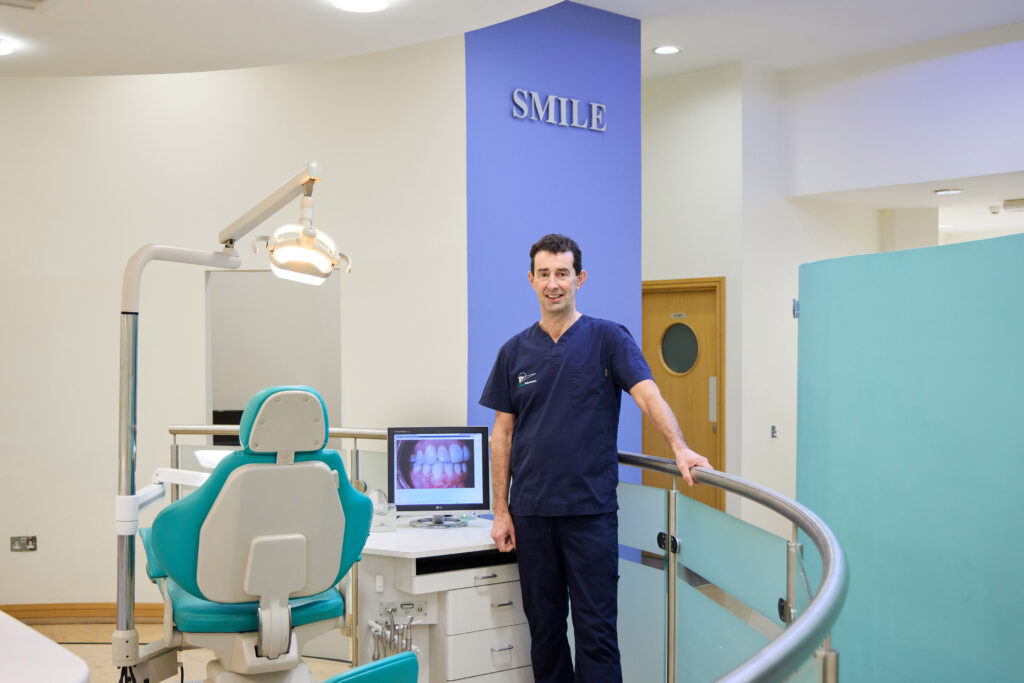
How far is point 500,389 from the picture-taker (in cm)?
→ 310

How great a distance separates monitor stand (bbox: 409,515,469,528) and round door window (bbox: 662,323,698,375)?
3.34 metres

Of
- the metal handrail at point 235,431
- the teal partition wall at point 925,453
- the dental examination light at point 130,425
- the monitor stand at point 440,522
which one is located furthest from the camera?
the metal handrail at point 235,431

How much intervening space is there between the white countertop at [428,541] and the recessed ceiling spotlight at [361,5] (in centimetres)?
183

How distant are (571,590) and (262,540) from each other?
968 millimetres

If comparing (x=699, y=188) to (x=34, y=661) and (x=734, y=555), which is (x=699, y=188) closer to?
(x=734, y=555)

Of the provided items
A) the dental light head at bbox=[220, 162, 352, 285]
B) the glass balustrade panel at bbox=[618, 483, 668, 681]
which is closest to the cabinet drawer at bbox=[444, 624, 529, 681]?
the glass balustrade panel at bbox=[618, 483, 668, 681]

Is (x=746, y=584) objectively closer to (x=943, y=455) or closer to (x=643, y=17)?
(x=943, y=455)

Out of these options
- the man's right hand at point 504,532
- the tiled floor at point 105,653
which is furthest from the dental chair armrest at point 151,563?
the tiled floor at point 105,653

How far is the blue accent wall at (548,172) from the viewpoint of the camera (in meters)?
4.64

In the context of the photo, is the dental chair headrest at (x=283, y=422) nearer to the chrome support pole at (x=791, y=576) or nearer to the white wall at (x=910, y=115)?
the chrome support pole at (x=791, y=576)

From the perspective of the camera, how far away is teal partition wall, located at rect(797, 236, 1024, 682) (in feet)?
11.0

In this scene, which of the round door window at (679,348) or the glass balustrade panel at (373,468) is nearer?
the glass balustrade panel at (373,468)

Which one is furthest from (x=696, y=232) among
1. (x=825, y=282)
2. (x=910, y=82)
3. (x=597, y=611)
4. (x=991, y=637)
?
(x=597, y=611)

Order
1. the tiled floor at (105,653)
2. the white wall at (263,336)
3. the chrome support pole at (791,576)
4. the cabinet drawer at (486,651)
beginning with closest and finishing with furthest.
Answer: the chrome support pole at (791,576) → the cabinet drawer at (486,651) → the tiled floor at (105,653) → the white wall at (263,336)
